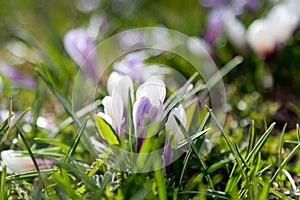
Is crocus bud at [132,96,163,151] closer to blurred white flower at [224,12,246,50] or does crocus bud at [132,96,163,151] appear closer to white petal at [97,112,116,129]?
white petal at [97,112,116,129]

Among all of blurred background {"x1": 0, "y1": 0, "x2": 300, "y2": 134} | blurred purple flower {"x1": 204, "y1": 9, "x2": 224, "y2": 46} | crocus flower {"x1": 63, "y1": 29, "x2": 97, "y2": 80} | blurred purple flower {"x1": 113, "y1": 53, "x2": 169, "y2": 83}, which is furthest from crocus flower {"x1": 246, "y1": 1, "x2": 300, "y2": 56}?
crocus flower {"x1": 63, "y1": 29, "x2": 97, "y2": 80}

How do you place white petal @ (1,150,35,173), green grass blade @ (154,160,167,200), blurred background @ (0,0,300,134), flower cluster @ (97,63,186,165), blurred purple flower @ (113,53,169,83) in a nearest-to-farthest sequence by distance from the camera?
green grass blade @ (154,160,167,200), flower cluster @ (97,63,186,165), white petal @ (1,150,35,173), blurred purple flower @ (113,53,169,83), blurred background @ (0,0,300,134)

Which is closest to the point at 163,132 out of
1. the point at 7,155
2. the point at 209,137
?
the point at 209,137

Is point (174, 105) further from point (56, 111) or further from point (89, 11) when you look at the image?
point (89, 11)

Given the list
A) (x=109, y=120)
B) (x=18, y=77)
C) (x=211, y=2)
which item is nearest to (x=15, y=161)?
(x=109, y=120)

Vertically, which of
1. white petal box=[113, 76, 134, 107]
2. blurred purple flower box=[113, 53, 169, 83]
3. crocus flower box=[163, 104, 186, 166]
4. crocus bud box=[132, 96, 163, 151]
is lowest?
crocus flower box=[163, 104, 186, 166]

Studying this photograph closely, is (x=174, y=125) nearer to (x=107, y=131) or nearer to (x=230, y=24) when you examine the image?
(x=107, y=131)
